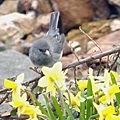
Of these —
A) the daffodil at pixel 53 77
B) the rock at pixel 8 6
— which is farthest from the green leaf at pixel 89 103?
the rock at pixel 8 6

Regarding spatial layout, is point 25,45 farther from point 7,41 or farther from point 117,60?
point 117,60

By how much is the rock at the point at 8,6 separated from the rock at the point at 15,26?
1.04 metres

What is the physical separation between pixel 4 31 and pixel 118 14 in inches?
83.6

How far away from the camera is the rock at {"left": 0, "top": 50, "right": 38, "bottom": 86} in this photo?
5013mm

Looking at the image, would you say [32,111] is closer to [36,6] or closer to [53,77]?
[53,77]

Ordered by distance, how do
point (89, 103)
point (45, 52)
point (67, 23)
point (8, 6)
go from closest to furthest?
point (89, 103) → point (45, 52) → point (67, 23) → point (8, 6)

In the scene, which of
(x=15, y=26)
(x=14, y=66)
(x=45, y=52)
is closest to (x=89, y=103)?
(x=45, y=52)

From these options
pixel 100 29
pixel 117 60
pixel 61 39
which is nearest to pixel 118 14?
pixel 100 29

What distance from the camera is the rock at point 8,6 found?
32.3 ft

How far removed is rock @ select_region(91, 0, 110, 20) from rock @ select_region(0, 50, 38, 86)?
3289 mm

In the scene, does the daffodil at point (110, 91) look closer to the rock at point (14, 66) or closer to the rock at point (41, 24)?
the rock at point (14, 66)

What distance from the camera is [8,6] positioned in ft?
32.7

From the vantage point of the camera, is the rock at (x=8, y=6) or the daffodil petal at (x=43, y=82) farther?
the rock at (x=8, y=6)

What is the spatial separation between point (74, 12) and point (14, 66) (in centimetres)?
394
